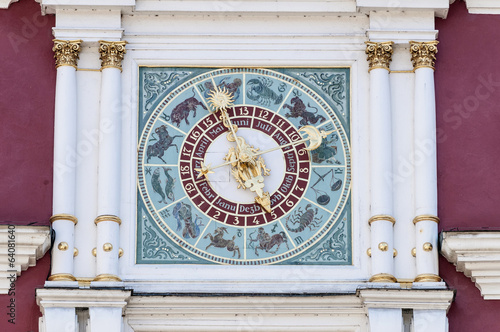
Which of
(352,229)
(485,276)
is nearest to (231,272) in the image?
(352,229)

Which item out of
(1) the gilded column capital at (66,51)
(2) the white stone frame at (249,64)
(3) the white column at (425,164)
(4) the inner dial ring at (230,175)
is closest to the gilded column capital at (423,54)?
(3) the white column at (425,164)

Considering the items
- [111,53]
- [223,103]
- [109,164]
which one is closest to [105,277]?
[109,164]

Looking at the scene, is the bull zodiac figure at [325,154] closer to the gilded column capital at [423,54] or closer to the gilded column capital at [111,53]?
the gilded column capital at [423,54]

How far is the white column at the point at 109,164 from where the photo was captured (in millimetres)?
17562

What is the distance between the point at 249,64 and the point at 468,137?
7.26 feet

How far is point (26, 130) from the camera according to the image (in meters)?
18.1

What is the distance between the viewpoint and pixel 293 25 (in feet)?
60.6

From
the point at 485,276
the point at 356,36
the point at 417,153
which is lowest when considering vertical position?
the point at 485,276

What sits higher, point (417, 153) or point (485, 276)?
point (417, 153)

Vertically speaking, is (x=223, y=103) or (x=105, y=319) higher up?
(x=223, y=103)

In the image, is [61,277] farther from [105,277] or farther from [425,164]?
[425,164]

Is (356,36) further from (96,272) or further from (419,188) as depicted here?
(96,272)

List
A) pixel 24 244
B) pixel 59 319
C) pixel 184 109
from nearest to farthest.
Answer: pixel 59 319, pixel 24 244, pixel 184 109

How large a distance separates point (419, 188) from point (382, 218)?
48 cm
